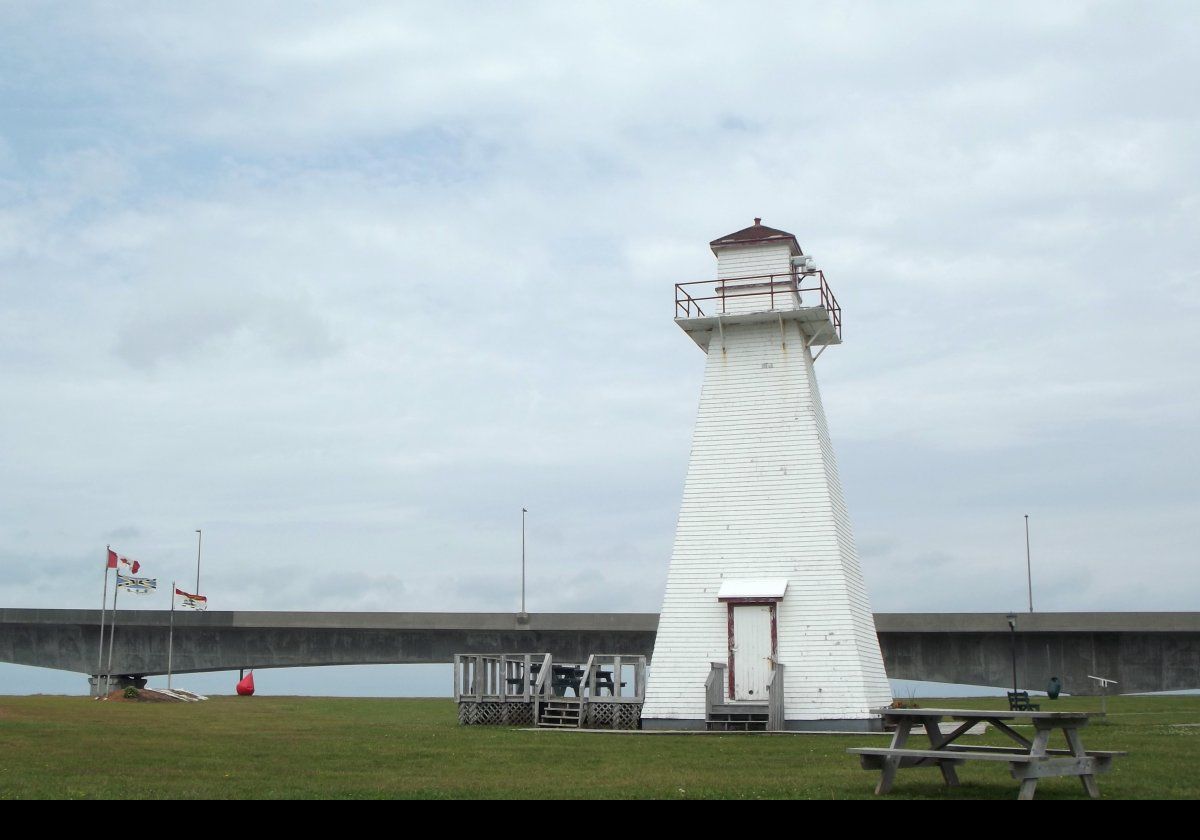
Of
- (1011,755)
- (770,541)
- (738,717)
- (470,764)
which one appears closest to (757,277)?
(770,541)

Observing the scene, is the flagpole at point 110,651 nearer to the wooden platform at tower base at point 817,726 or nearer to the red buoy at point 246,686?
the red buoy at point 246,686

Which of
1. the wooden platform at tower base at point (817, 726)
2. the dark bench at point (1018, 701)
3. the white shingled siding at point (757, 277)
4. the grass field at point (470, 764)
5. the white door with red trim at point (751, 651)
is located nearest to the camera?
the grass field at point (470, 764)

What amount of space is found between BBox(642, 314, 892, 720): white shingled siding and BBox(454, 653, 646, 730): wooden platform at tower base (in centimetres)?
121

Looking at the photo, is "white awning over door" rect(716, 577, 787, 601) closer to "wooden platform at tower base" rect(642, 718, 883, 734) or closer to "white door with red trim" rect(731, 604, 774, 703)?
"white door with red trim" rect(731, 604, 774, 703)

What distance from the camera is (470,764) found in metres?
15.8

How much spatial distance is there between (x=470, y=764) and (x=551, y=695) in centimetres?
1232

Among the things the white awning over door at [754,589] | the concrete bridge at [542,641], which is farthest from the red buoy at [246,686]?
the white awning over door at [754,589]

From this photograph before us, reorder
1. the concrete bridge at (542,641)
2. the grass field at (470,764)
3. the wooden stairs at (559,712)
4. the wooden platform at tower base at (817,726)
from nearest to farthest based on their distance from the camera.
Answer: the grass field at (470,764) → the wooden platform at tower base at (817,726) → the wooden stairs at (559,712) → the concrete bridge at (542,641)

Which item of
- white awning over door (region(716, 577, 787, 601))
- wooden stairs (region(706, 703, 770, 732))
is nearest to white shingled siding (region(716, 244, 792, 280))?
white awning over door (region(716, 577, 787, 601))

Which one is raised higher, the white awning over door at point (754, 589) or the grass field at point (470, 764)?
the white awning over door at point (754, 589)

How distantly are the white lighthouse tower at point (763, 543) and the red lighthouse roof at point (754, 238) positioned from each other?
42 millimetres

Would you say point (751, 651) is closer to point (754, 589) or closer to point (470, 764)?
point (754, 589)

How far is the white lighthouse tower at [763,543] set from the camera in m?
25.1
